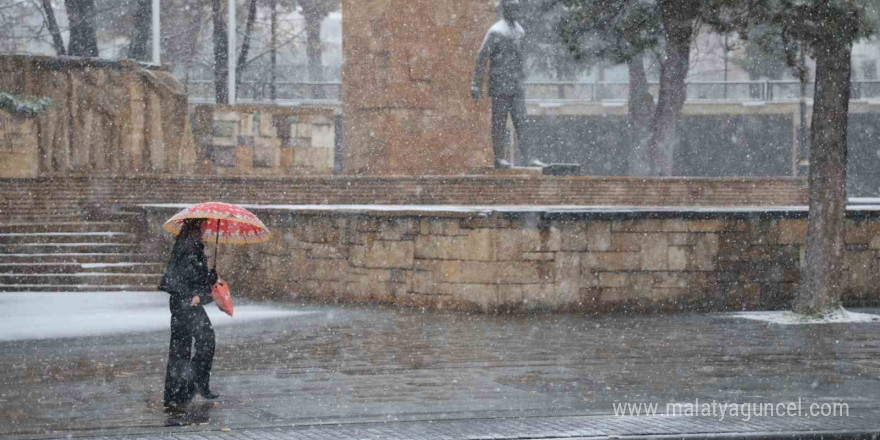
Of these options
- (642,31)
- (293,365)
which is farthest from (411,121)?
(293,365)

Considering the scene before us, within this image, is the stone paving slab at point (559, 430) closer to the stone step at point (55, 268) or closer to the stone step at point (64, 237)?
the stone step at point (55, 268)

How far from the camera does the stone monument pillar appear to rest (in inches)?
920

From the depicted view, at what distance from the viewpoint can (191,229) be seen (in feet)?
28.3

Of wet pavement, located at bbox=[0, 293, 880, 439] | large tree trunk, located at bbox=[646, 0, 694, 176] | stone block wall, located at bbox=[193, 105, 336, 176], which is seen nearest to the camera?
wet pavement, located at bbox=[0, 293, 880, 439]

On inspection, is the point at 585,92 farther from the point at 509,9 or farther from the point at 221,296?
the point at 221,296

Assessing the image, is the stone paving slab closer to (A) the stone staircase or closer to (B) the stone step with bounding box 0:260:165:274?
(A) the stone staircase

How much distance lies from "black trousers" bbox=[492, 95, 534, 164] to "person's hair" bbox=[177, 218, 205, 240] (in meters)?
13.5

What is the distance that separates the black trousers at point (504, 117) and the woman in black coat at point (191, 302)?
1358 centimetres

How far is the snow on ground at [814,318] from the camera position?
13.6 metres

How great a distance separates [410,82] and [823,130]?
10.6 meters

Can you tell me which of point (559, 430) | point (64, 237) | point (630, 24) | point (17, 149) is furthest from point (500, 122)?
point (559, 430)

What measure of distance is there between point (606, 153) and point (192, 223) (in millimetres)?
38973

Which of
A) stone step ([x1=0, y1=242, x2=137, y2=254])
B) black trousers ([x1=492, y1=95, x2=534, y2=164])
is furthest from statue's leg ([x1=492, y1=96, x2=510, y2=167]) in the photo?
stone step ([x1=0, y1=242, x2=137, y2=254])

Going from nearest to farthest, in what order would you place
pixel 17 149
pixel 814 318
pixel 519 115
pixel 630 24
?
pixel 814 318 < pixel 630 24 < pixel 519 115 < pixel 17 149
